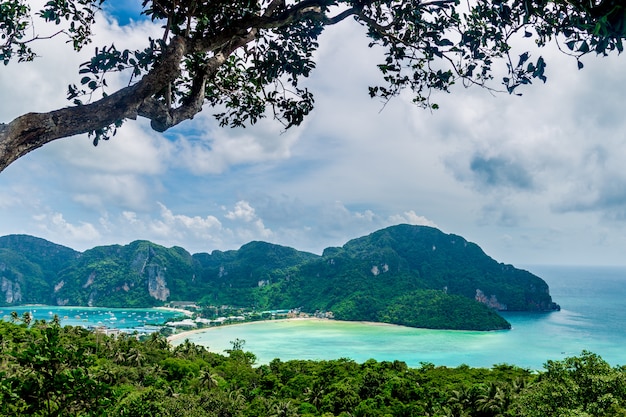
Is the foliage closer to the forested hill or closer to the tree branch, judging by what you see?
the tree branch

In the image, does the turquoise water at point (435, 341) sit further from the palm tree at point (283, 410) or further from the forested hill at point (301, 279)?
the palm tree at point (283, 410)

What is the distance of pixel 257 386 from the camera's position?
28828 millimetres

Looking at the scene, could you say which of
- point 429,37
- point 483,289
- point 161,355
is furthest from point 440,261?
point 429,37

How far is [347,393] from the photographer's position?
22969 mm

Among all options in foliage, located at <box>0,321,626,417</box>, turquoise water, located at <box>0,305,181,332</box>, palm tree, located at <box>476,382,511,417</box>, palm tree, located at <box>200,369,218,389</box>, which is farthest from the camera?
turquoise water, located at <box>0,305,181,332</box>

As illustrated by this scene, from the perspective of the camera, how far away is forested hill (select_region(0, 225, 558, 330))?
104938 mm

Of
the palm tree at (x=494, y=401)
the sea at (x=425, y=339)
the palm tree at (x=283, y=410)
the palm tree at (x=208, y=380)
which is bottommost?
the sea at (x=425, y=339)

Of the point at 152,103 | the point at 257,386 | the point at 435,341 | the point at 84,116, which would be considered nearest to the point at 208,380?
the point at 257,386

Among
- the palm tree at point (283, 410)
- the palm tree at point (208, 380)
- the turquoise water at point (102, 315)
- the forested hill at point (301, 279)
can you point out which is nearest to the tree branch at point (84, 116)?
the palm tree at point (283, 410)

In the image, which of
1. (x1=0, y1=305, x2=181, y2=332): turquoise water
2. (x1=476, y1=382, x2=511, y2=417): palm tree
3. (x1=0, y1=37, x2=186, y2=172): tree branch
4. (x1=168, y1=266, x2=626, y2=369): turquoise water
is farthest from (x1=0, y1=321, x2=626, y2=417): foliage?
(x1=0, y1=305, x2=181, y2=332): turquoise water

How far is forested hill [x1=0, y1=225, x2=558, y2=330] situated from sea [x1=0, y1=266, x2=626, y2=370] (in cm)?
1139

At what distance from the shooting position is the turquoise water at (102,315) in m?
87.1

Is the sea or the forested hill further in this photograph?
the forested hill

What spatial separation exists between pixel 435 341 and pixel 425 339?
235 cm
